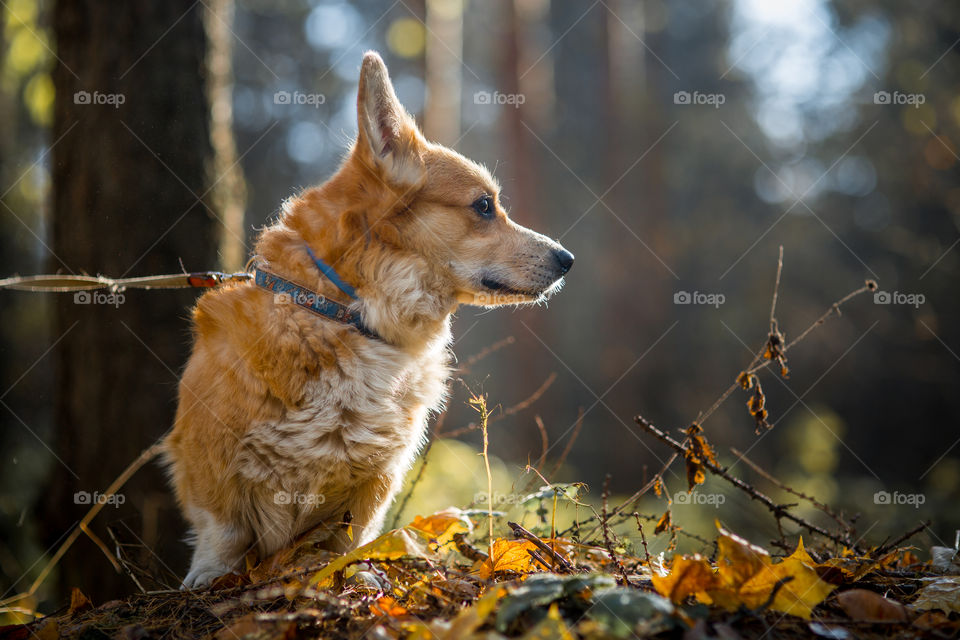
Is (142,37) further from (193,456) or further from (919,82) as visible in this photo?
(919,82)

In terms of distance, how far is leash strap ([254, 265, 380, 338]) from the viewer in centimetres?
281

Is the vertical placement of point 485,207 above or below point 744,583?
above

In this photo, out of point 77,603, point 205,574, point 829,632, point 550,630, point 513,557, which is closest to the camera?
point 550,630

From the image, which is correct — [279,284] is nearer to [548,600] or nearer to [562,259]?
[562,259]

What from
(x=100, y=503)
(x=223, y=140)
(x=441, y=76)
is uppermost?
(x=441, y=76)

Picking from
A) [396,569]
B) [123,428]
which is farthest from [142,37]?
[396,569]

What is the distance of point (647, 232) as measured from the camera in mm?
11945

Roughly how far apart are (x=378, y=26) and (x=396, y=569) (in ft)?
67.8

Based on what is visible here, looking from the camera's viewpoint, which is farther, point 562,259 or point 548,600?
point 562,259

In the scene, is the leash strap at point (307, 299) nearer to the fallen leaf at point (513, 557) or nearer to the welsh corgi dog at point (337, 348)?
the welsh corgi dog at point (337, 348)

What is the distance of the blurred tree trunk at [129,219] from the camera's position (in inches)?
155

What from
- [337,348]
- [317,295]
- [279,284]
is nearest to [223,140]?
[279,284]

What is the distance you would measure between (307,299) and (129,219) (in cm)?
192

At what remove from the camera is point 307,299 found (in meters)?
2.82
